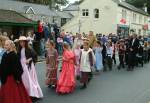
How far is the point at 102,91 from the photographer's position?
14.3 m

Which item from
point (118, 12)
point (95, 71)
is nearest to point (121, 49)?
point (95, 71)

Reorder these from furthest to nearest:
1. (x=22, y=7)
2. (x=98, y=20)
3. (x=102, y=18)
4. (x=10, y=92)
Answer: (x=98, y=20), (x=102, y=18), (x=22, y=7), (x=10, y=92)

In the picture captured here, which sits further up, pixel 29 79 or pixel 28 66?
pixel 28 66

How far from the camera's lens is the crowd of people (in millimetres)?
9812

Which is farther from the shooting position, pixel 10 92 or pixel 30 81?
pixel 30 81

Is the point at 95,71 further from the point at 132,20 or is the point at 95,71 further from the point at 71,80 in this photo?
the point at 132,20

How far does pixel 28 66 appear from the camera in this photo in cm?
1159

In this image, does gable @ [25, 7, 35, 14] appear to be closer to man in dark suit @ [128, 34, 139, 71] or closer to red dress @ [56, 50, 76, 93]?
man in dark suit @ [128, 34, 139, 71]

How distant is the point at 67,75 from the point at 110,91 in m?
1.54

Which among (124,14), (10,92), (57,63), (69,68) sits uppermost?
(124,14)

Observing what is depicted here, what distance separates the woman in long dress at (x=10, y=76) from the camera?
31.8 ft

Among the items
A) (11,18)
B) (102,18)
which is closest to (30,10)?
(102,18)

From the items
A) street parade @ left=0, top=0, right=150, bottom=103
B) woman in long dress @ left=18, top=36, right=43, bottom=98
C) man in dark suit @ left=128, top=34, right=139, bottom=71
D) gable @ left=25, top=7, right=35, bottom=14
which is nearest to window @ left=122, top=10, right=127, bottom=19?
gable @ left=25, top=7, right=35, bottom=14

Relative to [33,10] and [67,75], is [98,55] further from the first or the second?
[33,10]
